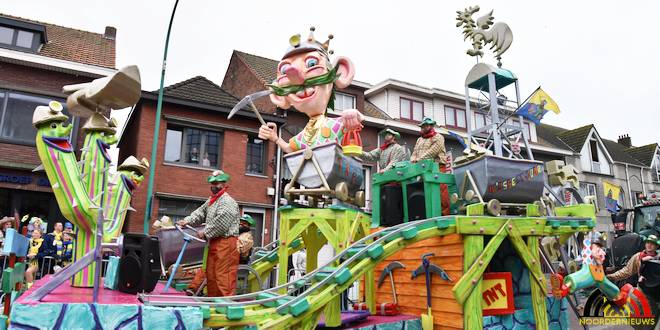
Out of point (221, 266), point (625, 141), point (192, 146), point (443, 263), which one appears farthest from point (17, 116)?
point (625, 141)

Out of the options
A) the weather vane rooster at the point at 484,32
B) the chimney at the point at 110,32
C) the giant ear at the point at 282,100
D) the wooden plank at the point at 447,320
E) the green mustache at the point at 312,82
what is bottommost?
the wooden plank at the point at 447,320

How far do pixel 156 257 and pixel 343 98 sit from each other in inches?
661

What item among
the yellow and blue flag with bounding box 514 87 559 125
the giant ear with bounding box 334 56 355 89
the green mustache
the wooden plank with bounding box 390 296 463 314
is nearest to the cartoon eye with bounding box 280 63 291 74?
the green mustache

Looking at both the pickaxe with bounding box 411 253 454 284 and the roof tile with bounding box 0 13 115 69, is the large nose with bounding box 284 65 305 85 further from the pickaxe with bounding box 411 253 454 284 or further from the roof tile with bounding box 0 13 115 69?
the roof tile with bounding box 0 13 115 69

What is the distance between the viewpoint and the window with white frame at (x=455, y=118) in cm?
2313

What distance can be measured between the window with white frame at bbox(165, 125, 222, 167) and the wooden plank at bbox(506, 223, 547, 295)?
41.3 ft

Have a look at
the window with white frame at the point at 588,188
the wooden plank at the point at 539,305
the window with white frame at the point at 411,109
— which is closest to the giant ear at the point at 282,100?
the wooden plank at the point at 539,305

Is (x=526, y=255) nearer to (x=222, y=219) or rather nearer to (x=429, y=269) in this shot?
(x=429, y=269)

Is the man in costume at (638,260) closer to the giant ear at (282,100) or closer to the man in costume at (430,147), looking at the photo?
the man in costume at (430,147)

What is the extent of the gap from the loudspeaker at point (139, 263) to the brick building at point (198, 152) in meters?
10.9

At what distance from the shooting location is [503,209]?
5.86 metres

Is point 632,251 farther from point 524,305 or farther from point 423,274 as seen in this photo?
point 423,274

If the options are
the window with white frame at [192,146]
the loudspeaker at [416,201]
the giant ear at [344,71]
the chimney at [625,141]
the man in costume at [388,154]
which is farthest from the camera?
the chimney at [625,141]

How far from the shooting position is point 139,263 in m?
4.08
